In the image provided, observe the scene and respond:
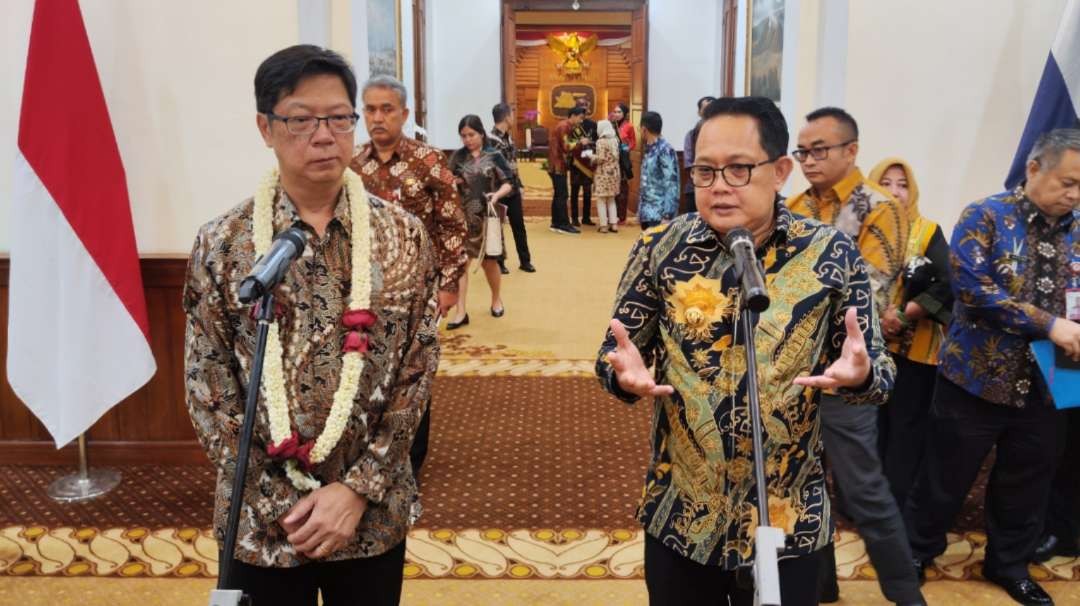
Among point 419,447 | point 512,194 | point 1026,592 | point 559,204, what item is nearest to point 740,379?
point 1026,592

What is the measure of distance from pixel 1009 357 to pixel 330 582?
7.48 feet

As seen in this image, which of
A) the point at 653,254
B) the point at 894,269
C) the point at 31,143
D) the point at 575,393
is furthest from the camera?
the point at 575,393

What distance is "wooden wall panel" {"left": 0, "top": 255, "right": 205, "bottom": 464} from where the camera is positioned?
13.8ft

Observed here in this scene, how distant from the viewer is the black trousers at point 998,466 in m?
3.07

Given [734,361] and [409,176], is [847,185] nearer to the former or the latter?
[734,361]

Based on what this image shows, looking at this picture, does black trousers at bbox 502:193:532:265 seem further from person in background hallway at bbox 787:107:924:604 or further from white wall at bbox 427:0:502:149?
white wall at bbox 427:0:502:149

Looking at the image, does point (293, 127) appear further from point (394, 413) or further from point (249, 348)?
point (394, 413)

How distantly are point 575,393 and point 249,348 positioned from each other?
12.4 feet

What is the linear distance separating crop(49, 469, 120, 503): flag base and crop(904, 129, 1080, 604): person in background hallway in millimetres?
3326

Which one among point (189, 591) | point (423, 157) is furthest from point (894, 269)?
point (189, 591)

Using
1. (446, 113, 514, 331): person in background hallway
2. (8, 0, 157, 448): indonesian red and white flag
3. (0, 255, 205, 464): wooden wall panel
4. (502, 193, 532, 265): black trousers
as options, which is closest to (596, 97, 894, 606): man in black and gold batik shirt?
(8, 0, 157, 448): indonesian red and white flag

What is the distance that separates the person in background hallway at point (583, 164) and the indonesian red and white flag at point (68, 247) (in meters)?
9.15

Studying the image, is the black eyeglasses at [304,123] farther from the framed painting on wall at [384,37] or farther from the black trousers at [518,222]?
the black trousers at [518,222]

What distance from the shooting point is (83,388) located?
3736 millimetres
